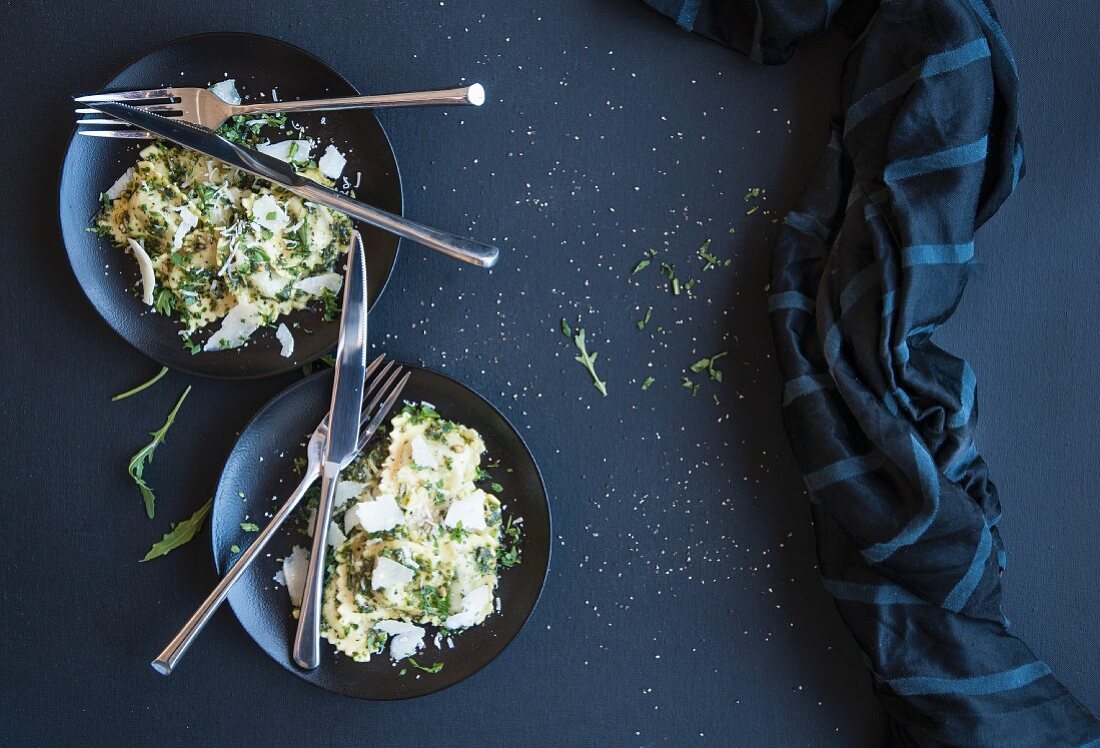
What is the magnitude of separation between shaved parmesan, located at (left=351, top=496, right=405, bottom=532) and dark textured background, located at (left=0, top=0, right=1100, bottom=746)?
0.22 meters

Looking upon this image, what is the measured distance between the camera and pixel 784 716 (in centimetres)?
127

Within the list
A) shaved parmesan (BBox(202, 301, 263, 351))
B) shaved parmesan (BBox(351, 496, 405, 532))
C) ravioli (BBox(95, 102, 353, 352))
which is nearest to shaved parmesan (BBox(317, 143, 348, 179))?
ravioli (BBox(95, 102, 353, 352))

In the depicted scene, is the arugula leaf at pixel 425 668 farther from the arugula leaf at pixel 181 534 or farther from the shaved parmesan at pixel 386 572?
the arugula leaf at pixel 181 534

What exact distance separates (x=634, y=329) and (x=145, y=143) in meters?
0.76

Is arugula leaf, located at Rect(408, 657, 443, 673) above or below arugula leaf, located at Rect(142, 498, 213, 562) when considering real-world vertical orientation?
below

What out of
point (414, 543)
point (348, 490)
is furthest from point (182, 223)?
point (414, 543)

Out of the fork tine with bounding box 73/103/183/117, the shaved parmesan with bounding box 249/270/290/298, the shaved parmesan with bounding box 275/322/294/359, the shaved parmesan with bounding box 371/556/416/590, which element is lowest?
the shaved parmesan with bounding box 371/556/416/590

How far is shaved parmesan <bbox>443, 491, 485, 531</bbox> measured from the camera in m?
1.18

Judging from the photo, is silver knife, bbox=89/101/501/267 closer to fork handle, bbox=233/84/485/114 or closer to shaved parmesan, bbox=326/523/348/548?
fork handle, bbox=233/84/485/114

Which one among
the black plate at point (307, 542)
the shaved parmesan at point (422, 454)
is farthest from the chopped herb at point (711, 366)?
the shaved parmesan at point (422, 454)

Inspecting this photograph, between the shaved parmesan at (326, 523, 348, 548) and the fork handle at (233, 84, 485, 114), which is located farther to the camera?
the shaved parmesan at (326, 523, 348, 548)

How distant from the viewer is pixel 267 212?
1.18 m

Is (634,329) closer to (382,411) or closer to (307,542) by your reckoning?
(382,411)

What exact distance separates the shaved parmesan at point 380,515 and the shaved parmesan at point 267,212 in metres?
0.41
